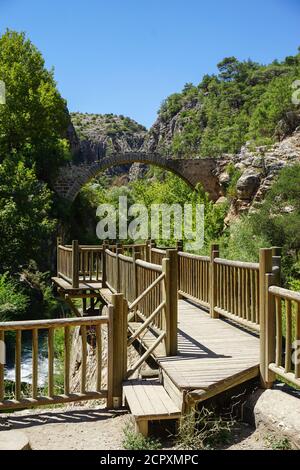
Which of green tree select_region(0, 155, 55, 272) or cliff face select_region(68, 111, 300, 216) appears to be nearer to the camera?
green tree select_region(0, 155, 55, 272)

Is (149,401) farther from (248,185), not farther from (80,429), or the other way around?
(248,185)

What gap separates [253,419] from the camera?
4523 millimetres

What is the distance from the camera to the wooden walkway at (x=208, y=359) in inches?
178

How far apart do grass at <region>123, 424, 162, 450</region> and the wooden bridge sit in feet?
0.27

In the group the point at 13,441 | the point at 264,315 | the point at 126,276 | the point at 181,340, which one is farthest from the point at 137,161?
the point at 13,441

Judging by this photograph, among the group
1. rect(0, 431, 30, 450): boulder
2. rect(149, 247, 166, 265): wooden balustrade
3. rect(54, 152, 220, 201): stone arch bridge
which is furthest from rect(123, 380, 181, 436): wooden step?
rect(54, 152, 220, 201): stone arch bridge

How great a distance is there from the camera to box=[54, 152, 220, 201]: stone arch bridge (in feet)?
93.5

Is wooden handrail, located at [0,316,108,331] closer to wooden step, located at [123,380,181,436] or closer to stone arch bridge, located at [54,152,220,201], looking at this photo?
wooden step, located at [123,380,181,436]

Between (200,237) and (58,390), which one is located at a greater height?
(200,237)

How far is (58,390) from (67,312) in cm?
866

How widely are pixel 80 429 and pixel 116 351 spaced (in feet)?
2.77

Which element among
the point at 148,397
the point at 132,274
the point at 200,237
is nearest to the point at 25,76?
the point at 200,237
